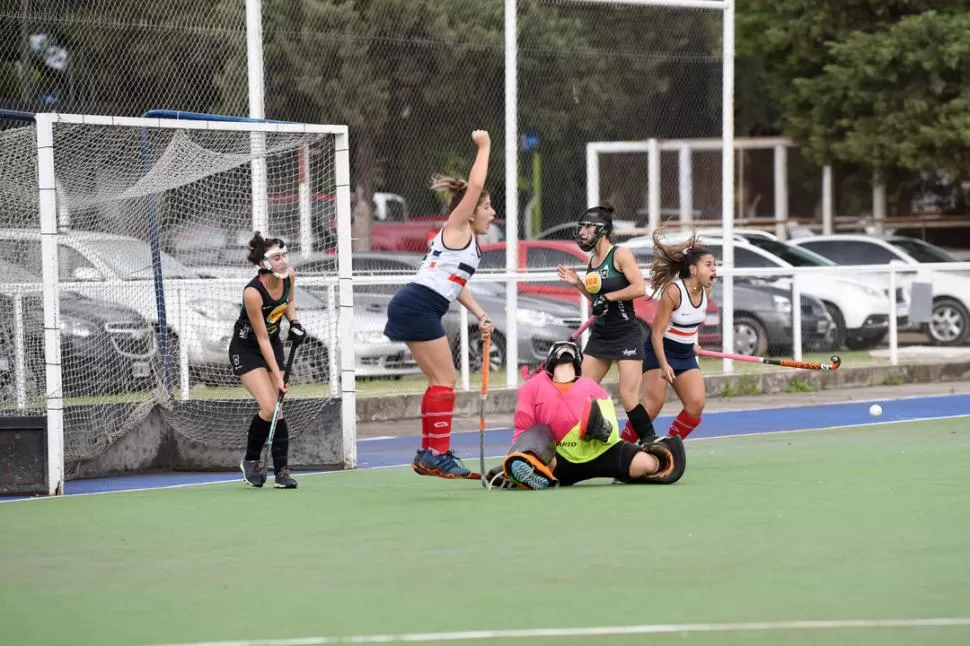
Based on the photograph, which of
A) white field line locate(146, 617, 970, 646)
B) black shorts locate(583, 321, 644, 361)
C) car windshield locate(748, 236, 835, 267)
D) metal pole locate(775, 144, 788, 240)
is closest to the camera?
white field line locate(146, 617, 970, 646)

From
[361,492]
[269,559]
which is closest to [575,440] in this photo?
[361,492]

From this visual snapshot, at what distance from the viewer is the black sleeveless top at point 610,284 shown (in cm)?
1245

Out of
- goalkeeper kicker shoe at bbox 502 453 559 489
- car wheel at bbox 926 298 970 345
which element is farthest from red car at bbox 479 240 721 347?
goalkeeper kicker shoe at bbox 502 453 559 489

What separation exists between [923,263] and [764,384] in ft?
21.0

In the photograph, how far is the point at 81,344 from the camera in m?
13.7

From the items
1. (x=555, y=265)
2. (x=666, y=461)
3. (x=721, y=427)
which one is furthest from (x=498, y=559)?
(x=555, y=265)

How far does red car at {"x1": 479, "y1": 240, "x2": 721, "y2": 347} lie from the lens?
19422 millimetres

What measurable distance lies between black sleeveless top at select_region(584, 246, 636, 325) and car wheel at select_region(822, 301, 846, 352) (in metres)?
9.87

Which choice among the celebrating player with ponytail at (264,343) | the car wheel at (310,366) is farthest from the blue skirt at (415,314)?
the car wheel at (310,366)

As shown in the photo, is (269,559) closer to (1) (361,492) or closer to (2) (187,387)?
(1) (361,492)

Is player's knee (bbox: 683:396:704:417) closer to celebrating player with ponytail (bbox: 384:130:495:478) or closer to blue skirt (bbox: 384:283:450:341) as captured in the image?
celebrating player with ponytail (bbox: 384:130:495:478)

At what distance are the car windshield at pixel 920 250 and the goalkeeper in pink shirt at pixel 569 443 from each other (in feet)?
55.9

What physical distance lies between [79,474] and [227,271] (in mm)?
2682

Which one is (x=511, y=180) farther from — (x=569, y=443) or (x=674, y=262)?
(x=569, y=443)
